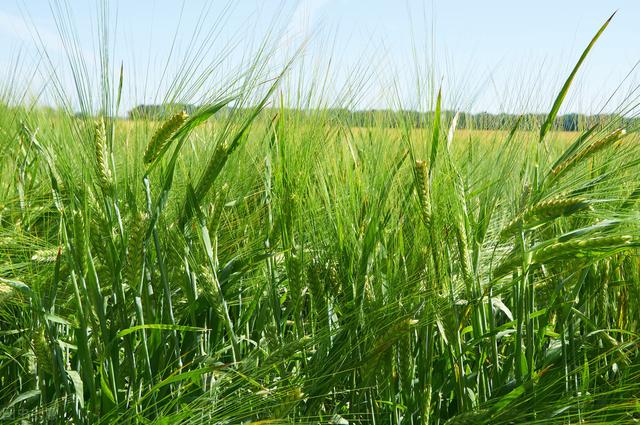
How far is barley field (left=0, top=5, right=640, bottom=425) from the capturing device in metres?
1.08

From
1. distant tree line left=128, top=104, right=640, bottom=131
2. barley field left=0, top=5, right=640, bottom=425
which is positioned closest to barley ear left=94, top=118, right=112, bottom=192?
barley field left=0, top=5, right=640, bottom=425

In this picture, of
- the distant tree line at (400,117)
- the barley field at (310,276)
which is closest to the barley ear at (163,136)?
the barley field at (310,276)

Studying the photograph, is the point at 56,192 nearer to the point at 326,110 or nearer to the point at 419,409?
the point at 326,110

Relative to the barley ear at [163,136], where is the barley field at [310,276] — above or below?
below

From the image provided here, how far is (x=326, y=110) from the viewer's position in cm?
138

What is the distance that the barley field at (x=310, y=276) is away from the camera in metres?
1.08

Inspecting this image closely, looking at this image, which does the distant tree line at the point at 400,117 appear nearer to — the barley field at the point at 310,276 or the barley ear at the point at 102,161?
the barley field at the point at 310,276

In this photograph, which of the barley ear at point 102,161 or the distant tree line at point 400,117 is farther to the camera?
the distant tree line at point 400,117

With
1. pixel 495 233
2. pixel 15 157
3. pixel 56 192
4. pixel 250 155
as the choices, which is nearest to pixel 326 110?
pixel 250 155

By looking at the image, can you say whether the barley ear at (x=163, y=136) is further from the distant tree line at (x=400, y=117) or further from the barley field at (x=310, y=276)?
the distant tree line at (x=400, y=117)

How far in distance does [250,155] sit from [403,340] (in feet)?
1.76

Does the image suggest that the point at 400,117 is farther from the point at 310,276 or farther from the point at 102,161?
the point at 102,161

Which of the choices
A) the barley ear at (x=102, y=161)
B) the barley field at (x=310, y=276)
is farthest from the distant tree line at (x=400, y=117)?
the barley ear at (x=102, y=161)

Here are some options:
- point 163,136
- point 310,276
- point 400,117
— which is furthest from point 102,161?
point 400,117
